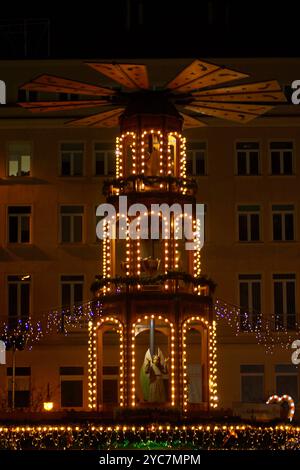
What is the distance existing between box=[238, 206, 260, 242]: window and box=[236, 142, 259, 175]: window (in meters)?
1.76

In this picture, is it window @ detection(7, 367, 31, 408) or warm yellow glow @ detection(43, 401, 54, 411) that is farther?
window @ detection(7, 367, 31, 408)

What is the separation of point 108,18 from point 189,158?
25.5ft

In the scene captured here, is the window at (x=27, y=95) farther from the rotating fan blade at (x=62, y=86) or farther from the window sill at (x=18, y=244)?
the rotating fan blade at (x=62, y=86)

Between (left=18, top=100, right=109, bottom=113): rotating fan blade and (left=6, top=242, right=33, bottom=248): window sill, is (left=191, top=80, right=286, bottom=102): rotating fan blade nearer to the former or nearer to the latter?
(left=18, top=100, right=109, bottom=113): rotating fan blade

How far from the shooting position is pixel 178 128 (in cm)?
4006

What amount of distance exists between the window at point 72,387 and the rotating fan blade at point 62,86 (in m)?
20.2

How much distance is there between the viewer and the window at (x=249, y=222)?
57.5m

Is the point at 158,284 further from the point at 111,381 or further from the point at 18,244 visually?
the point at 18,244

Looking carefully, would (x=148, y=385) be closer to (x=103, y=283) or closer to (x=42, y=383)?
(x=103, y=283)

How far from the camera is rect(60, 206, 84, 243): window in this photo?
188 feet

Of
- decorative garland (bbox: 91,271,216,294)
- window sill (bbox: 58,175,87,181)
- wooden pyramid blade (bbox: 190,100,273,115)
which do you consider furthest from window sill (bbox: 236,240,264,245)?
decorative garland (bbox: 91,271,216,294)

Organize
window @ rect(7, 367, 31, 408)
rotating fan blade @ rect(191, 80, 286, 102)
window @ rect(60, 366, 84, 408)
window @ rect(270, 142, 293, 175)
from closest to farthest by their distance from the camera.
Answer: rotating fan blade @ rect(191, 80, 286, 102) < window @ rect(7, 367, 31, 408) < window @ rect(60, 366, 84, 408) < window @ rect(270, 142, 293, 175)

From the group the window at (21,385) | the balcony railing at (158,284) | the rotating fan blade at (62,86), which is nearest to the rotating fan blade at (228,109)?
the rotating fan blade at (62,86)

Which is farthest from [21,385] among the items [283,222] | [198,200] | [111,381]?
[283,222]
